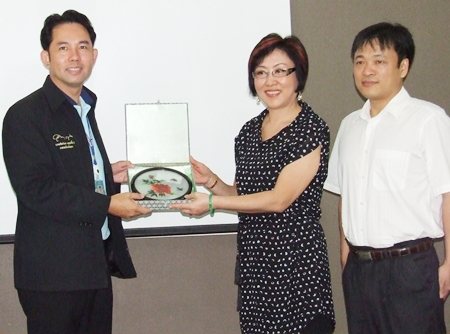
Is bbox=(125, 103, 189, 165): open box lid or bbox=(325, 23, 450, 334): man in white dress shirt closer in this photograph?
bbox=(325, 23, 450, 334): man in white dress shirt

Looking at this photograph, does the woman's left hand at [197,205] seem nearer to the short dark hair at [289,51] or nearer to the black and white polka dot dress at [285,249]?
the black and white polka dot dress at [285,249]

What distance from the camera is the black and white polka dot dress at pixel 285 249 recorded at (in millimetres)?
2045

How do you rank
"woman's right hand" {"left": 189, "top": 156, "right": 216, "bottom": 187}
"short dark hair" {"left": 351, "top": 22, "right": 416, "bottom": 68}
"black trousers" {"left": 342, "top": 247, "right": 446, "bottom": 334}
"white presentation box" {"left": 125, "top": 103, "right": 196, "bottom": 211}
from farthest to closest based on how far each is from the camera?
1. "woman's right hand" {"left": 189, "top": 156, "right": 216, "bottom": 187}
2. "white presentation box" {"left": 125, "top": 103, "right": 196, "bottom": 211}
3. "short dark hair" {"left": 351, "top": 22, "right": 416, "bottom": 68}
4. "black trousers" {"left": 342, "top": 247, "right": 446, "bottom": 334}

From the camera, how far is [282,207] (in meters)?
2.03

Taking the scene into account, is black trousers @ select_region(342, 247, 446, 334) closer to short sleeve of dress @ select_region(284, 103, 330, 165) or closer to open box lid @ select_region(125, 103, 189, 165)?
short sleeve of dress @ select_region(284, 103, 330, 165)

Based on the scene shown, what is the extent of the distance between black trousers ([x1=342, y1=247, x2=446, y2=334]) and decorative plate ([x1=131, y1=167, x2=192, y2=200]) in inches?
27.9

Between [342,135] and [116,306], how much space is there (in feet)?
5.01

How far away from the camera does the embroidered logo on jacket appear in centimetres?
208

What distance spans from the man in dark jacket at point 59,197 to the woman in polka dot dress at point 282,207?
354 millimetres

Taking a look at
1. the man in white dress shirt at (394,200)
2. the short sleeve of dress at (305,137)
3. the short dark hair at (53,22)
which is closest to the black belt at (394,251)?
the man in white dress shirt at (394,200)

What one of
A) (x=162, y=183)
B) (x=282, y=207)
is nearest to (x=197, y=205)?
(x=162, y=183)

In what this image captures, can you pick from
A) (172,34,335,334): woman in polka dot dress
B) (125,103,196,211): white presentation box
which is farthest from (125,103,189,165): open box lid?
(172,34,335,334): woman in polka dot dress

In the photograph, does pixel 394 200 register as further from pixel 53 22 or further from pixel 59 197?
pixel 53 22

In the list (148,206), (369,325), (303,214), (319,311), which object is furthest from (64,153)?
(369,325)
